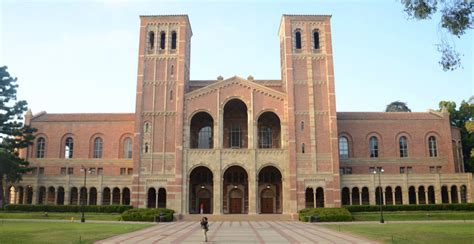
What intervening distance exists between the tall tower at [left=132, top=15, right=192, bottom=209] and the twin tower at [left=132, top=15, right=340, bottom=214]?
4.5 inches

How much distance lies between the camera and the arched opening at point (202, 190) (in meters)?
52.3

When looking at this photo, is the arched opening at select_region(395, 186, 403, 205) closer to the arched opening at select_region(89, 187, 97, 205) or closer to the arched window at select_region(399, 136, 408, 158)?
the arched window at select_region(399, 136, 408, 158)

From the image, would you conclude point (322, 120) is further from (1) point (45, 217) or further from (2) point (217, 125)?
(1) point (45, 217)

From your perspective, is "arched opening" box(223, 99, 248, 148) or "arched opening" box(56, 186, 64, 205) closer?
"arched opening" box(56, 186, 64, 205)

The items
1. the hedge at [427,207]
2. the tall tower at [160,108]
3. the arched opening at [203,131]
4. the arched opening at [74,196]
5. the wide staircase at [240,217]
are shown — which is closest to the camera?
the wide staircase at [240,217]

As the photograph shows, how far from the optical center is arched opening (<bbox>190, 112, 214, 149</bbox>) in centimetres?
5416

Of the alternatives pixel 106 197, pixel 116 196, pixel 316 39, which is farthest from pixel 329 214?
pixel 106 197

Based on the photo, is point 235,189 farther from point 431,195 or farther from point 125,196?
point 431,195

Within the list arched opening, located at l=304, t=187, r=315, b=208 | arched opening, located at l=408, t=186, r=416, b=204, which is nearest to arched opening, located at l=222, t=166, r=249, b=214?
arched opening, located at l=304, t=187, r=315, b=208

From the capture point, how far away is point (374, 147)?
5681 centimetres

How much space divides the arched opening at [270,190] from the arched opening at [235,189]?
1.90m

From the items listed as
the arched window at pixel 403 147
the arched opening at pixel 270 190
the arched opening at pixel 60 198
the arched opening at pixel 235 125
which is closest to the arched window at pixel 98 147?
the arched opening at pixel 60 198

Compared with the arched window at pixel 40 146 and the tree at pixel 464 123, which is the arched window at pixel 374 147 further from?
the arched window at pixel 40 146

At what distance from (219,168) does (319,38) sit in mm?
19966
